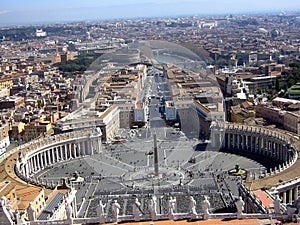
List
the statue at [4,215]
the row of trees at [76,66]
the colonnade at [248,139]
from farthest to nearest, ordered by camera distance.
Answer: the row of trees at [76,66] → the colonnade at [248,139] → the statue at [4,215]

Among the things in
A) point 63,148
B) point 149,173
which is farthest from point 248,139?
point 63,148

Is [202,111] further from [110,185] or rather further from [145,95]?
[110,185]

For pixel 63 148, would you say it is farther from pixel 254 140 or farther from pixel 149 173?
pixel 254 140

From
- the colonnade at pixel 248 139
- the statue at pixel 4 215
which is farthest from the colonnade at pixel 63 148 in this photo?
the statue at pixel 4 215

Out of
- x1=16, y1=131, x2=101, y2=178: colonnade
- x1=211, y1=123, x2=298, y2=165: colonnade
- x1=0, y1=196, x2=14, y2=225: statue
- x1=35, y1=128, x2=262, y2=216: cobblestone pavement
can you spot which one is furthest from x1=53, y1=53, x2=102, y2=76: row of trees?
x1=0, y1=196, x2=14, y2=225: statue

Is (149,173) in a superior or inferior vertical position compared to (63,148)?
superior

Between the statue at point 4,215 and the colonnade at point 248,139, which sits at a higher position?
the statue at point 4,215

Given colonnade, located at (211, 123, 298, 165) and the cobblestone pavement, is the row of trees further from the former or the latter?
colonnade, located at (211, 123, 298, 165)

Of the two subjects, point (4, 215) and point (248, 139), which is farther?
point (248, 139)

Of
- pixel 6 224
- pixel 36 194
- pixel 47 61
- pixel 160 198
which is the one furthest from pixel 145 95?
pixel 47 61

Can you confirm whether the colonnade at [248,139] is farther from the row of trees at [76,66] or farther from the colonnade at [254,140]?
the row of trees at [76,66]
